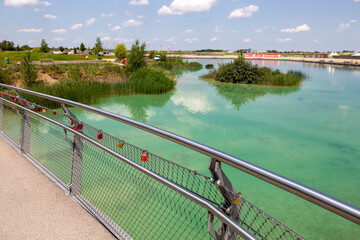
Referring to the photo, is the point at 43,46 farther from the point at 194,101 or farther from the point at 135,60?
the point at 194,101

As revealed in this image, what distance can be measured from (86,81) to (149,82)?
4016 mm

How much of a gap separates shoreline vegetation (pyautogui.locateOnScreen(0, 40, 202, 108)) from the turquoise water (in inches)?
35.1

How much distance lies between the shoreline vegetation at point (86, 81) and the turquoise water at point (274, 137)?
0.89 metres

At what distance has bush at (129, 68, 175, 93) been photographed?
56.9 ft

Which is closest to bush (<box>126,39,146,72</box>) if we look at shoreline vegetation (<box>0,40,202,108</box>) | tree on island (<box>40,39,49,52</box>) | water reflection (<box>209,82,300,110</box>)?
shoreline vegetation (<box>0,40,202,108</box>)

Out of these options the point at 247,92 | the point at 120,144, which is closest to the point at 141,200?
the point at 120,144

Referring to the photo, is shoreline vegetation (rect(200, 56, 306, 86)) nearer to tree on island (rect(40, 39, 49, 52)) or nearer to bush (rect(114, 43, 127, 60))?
bush (rect(114, 43, 127, 60))

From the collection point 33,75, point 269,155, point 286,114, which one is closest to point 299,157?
point 269,155

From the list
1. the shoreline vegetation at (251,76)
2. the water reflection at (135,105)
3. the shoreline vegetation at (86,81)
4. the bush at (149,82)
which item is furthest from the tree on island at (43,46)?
the water reflection at (135,105)

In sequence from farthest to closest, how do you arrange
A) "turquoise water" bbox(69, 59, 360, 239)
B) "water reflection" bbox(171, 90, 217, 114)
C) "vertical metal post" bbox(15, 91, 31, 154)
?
"water reflection" bbox(171, 90, 217, 114) < "turquoise water" bbox(69, 59, 360, 239) < "vertical metal post" bbox(15, 91, 31, 154)

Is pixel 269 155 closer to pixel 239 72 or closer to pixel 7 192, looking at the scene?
pixel 7 192

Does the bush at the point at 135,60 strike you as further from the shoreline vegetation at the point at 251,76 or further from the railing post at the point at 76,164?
the railing post at the point at 76,164

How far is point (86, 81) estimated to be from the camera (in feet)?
51.3

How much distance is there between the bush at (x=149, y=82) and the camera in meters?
17.3
